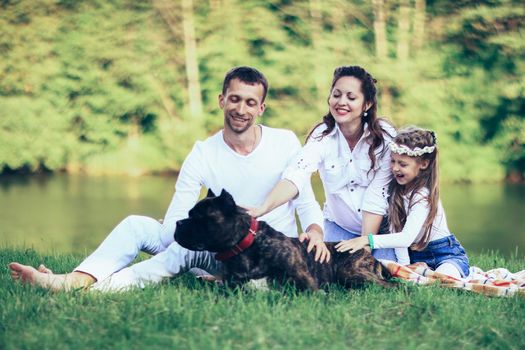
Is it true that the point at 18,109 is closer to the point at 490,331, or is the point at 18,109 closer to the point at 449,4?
the point at 449,4

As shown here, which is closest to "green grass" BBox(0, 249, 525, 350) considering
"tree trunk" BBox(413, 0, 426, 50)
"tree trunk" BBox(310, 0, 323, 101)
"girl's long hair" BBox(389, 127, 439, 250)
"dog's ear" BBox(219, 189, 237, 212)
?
"dog's ear" BBox(219, 189, 237, 212)

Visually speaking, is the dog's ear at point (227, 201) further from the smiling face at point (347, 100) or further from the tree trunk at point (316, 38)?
the tree trunk at point (316, 38)

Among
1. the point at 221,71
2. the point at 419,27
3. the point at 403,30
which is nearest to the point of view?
the point at 403,30

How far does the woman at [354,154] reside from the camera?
181 inches

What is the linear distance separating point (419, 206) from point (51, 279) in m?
2.28

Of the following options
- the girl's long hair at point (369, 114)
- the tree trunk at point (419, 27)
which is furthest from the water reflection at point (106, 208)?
the girl's long hair at point (369, 114)

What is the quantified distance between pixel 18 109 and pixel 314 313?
64.4ft

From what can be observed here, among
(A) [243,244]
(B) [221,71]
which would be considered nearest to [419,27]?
(B) [221,71]

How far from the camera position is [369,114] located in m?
4.73

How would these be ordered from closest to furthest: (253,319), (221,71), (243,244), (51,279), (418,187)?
(253,319) < (243,244) < (51,279) < (418,187) < (221,71)

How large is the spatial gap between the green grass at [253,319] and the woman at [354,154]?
Answer: 0.82m

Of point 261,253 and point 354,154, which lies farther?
point 354,154

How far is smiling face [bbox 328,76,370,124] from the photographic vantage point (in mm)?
4566

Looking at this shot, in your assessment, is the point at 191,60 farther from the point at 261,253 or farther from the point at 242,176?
the point at 261,253
